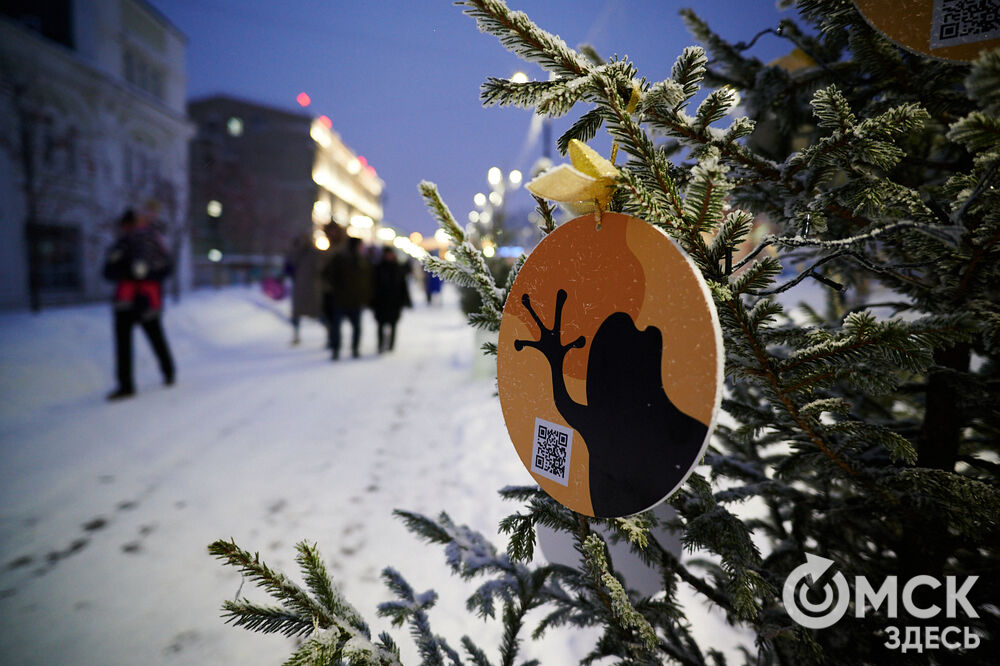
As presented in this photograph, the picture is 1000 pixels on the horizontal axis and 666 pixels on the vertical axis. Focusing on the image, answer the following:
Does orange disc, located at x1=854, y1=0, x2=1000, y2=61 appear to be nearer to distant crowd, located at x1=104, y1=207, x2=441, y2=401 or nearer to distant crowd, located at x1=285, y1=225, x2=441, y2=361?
distant crowd, located at x1=104, y1=207, x2=441, y2=401

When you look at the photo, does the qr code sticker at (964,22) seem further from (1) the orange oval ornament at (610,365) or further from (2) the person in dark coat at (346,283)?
(2) the person in dark coat at (346,283)

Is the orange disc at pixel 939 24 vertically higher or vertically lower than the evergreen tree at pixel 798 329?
higher

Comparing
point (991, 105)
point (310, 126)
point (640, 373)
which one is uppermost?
point (310, 126)

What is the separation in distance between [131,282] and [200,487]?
3.14m

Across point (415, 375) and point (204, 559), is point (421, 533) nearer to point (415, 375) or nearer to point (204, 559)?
point (204, 559)

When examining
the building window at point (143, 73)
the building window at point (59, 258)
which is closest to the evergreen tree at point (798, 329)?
the building window at point (59, 258)

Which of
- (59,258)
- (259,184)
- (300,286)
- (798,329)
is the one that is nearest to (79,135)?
(59,258)

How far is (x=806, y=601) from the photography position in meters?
0.95

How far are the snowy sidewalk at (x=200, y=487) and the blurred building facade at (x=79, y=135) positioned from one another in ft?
23.5

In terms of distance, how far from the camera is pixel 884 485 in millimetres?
908

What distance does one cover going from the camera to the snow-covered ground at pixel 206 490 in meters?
1.84

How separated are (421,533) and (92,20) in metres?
21.5

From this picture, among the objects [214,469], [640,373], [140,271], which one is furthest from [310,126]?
[640,373]

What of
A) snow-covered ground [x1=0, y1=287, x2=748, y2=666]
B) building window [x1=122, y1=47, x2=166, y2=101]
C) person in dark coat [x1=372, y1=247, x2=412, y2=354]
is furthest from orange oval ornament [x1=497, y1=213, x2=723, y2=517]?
building window [x1=122, y1=47, x2=166, y2=101]
